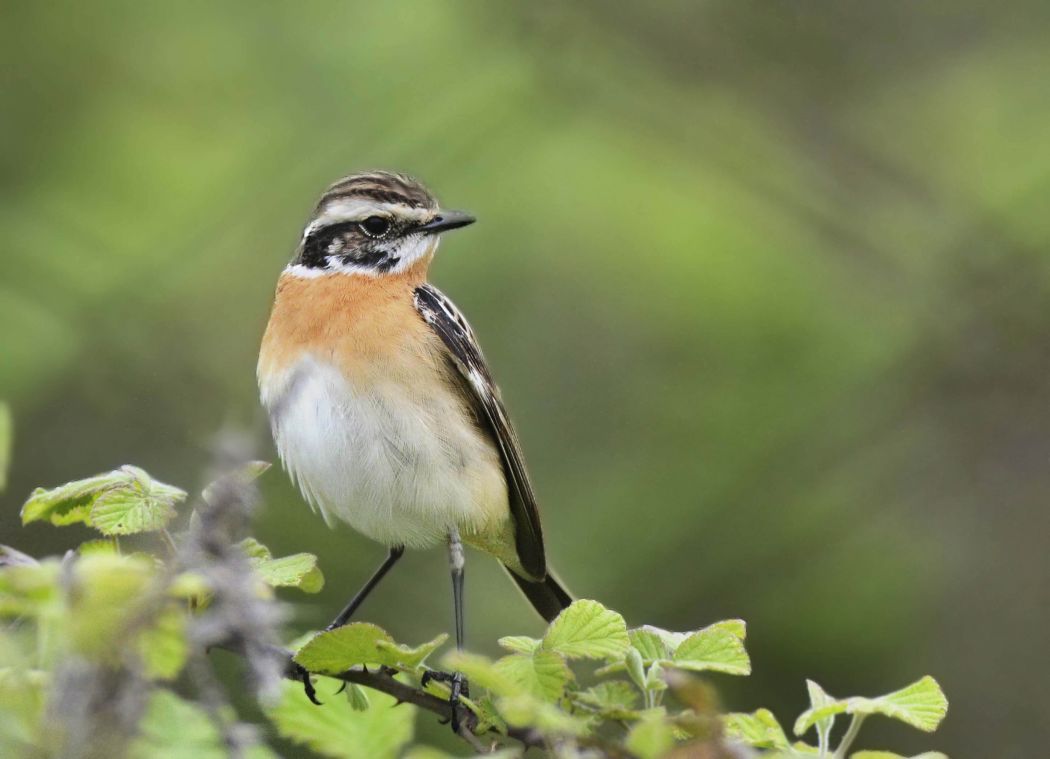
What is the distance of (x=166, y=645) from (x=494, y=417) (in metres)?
3.40

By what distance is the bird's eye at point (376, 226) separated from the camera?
17.9ft

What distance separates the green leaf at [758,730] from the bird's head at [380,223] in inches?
125

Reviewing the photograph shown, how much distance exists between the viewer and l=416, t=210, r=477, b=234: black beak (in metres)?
5.42

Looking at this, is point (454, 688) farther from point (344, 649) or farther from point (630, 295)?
point (630, 295)

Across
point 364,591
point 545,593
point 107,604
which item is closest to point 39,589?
point 107,604

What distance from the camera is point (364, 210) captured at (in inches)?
216

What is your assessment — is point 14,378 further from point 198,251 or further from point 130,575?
point 130,575

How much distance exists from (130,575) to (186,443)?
5351mm

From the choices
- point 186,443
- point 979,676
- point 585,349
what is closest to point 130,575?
point 186,443

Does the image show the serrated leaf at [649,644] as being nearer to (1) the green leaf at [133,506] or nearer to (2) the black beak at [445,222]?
(1) the green leaf at [133,506]

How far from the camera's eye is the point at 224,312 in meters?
7.74

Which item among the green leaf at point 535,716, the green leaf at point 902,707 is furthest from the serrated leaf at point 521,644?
the green leaf at point 535,716

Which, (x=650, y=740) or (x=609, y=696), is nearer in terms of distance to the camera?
(x=650, y=740)

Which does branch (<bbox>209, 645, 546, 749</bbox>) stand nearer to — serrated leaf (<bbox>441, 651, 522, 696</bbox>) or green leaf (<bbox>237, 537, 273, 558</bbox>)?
green leaf (<bbox>237, 537, 273, 558</bbox>)
